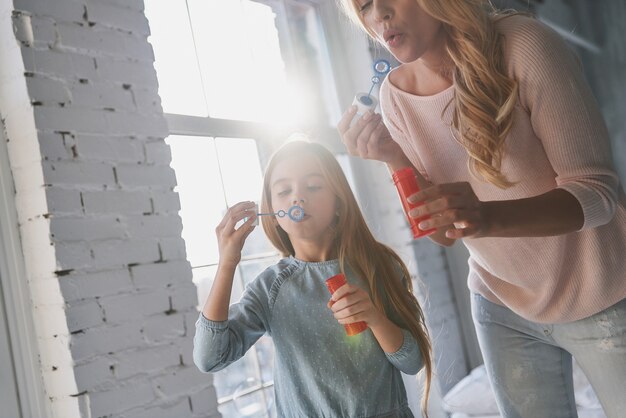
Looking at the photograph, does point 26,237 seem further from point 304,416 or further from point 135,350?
point 304,416

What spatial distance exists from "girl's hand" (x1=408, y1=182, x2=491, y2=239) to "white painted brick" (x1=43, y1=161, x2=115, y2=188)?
1007 millimetres

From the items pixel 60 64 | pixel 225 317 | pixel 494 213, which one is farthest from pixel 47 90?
pixel 494 213

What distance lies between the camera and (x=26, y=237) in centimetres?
167

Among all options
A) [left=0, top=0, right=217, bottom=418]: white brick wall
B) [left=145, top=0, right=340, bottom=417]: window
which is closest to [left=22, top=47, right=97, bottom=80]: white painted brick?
[left=0, top=0, right=217, bottom=418]: white brick wall

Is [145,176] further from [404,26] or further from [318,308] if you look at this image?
[404,26]

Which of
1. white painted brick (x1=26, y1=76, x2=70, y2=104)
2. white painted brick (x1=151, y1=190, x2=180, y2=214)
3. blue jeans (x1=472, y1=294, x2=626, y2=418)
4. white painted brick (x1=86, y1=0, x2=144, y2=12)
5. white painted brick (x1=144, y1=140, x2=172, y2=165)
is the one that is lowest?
blue jeans (x1=472, y1=294, x2=626, y2=418)

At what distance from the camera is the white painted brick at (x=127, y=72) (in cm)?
181

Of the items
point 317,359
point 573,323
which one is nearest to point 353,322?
point 317,359

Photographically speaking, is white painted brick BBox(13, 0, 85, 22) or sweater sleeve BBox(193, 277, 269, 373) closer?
sweater sleeve BBox(193, 277, 269, 373)

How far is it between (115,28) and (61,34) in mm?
184

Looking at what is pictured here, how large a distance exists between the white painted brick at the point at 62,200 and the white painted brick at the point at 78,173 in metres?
0.02

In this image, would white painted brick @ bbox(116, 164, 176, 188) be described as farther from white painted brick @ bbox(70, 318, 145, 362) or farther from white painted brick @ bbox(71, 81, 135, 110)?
white painted brick @ bbox(70, 318, 145, 362)

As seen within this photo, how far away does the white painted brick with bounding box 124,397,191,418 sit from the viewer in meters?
1.70

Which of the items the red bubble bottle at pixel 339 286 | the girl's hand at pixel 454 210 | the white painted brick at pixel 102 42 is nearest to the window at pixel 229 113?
the white painted brick at pixel 102 42
